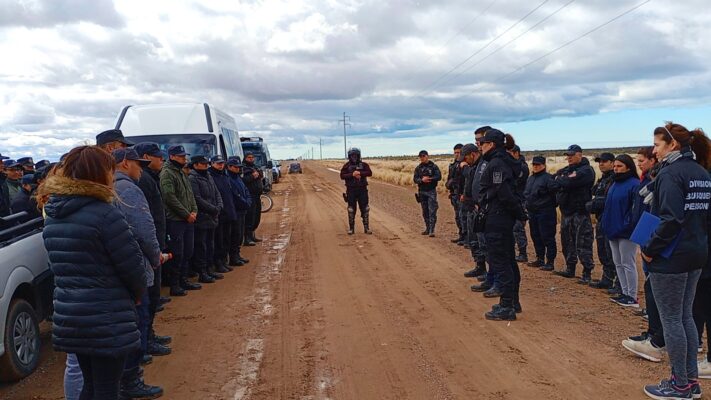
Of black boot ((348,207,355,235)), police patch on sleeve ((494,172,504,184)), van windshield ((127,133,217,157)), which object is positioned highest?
van windshield ((127,133,217,157))

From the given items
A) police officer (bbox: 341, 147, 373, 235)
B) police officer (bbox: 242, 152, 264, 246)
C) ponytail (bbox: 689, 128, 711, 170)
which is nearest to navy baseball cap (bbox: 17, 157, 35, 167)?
police officer (bbox: 242, 152, 264, 246)

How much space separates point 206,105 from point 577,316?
8.87 metres

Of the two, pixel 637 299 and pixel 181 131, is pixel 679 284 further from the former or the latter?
pixel 181 131

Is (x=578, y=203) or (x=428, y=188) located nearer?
(x=578, y=203)

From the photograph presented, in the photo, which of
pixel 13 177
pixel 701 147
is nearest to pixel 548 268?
pixel 701 147

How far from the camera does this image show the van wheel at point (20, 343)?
15.4 feet

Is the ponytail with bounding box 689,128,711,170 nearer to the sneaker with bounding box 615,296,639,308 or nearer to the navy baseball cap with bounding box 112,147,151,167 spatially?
the sneaker with bounding box 615,296,639,308

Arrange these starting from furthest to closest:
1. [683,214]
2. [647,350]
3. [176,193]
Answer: [176,193] → [647,350] → [683,214]

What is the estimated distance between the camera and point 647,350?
16.9 ft

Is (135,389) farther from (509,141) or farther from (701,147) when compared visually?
(509,141)

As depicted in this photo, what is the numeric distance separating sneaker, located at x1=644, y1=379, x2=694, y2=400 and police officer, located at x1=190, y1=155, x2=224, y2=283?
622cm

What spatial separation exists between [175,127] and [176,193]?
467 cm

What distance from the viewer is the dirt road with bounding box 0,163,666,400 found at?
15.3ft

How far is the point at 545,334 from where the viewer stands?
5891mm
